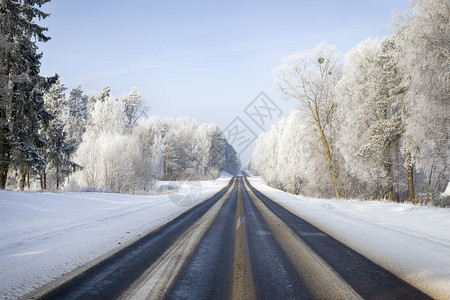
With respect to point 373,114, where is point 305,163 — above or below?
below

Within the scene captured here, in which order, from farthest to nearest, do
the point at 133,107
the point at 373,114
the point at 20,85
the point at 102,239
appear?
the point at 133,107
the point at 373,114
the point at 20,85
the point at 102,239

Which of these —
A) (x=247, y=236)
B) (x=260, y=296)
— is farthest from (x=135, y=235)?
(x=260, y=296)

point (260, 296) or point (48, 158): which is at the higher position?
point (48, 158)

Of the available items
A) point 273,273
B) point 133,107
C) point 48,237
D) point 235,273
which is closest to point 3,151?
point 48,237

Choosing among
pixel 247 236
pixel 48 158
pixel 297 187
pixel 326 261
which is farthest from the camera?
pixel 297 187

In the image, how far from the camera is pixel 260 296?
9.77ft

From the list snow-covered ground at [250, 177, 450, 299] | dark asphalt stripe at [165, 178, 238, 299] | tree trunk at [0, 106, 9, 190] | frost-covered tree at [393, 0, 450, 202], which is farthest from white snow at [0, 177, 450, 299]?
tree trunk at [0, 106, 9, 190]

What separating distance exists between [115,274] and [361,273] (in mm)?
3774

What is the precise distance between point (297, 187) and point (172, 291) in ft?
115

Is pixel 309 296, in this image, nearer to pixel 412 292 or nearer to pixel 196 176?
pixel 412 292

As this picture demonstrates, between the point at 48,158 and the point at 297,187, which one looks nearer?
the point at 48,158

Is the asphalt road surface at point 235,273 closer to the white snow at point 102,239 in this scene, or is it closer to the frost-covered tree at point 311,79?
the white snow at point 102,239

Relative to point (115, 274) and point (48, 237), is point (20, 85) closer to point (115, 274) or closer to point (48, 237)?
point (48, 237)

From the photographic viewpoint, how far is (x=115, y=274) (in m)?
3.69
